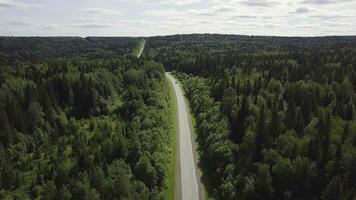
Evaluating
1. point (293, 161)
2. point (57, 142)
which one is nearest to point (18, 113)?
point (57, 142)

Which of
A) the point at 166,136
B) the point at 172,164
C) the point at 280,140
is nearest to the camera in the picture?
the point at 280,140

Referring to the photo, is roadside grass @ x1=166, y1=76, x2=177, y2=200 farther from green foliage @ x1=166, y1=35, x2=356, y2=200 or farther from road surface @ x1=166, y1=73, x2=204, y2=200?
green foliage @ x1=166, y1=35, x2=356, y2=200

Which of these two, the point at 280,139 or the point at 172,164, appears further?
the point at 172,164

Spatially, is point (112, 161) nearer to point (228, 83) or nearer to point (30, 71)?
point (228, 83)

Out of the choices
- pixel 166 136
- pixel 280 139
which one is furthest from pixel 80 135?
pixel 280 139

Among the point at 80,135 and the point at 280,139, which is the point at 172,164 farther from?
the point at 80,135

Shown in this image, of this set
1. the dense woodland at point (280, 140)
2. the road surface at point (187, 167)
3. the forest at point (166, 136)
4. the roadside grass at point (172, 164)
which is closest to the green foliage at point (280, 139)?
the dense woodland at point (280, 140)
